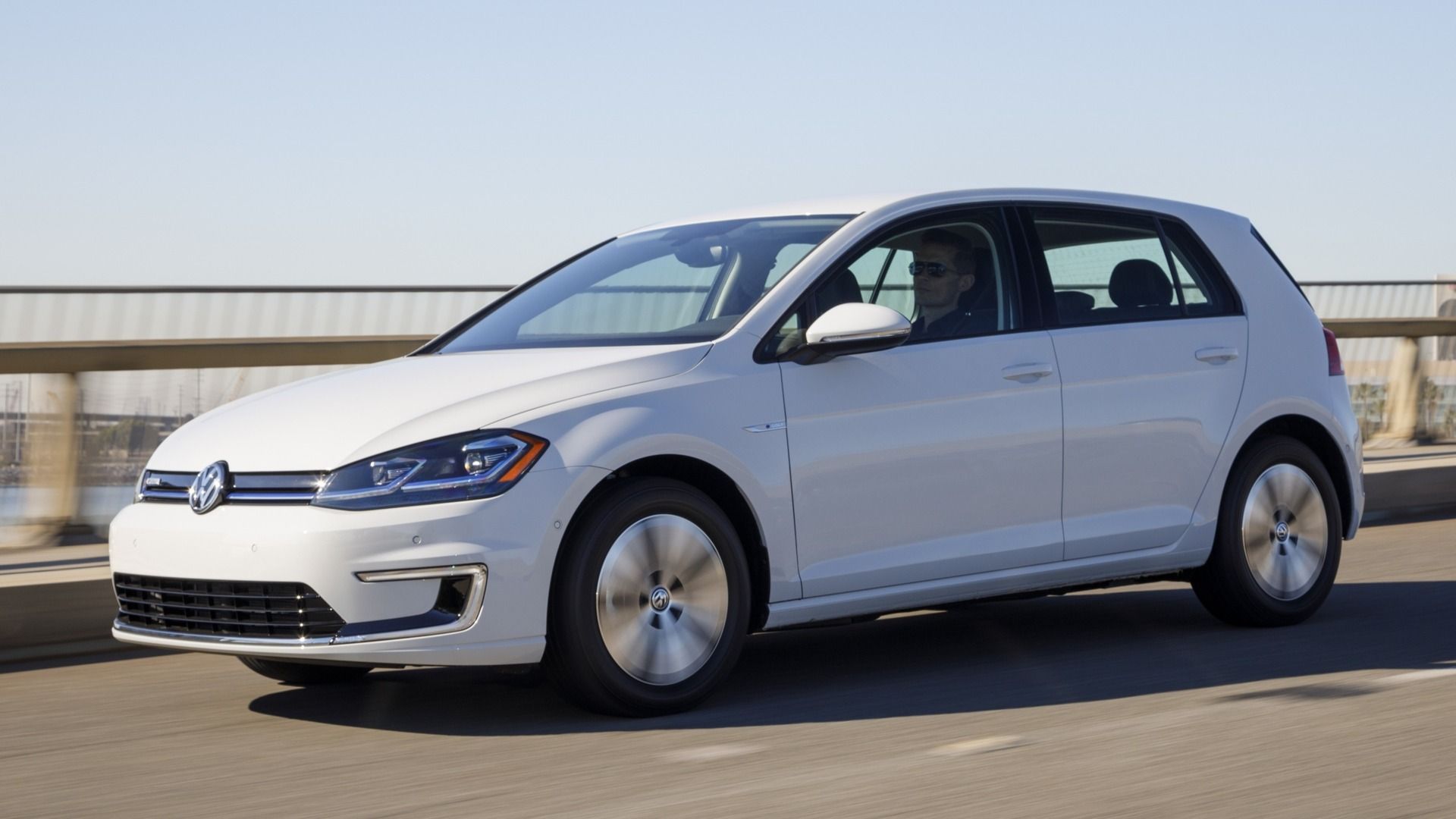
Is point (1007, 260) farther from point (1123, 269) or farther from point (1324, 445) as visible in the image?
point (1324, 445)

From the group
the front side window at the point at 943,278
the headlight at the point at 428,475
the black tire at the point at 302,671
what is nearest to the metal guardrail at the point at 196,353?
the black tire at the point at 302,671

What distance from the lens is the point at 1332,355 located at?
25.9 feet

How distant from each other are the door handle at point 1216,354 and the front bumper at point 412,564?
285cm

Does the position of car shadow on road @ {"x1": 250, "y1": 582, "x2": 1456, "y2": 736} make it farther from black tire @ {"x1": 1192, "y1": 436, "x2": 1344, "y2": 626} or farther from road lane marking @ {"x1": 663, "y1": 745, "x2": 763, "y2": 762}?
road lane marking @ {"x1": 663, "y1": 745, "x2": 763, "y2": 762}

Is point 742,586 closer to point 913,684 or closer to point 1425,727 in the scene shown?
point 913,684

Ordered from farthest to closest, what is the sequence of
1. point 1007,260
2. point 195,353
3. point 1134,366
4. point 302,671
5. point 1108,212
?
point 195,353
point 1108,212
point 1134,366
point 1007,260
point 302,671

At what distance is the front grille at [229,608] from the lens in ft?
17.9

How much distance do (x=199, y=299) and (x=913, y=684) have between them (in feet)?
23.2

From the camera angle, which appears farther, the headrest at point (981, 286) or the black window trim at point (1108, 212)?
the black window trim at point (1108, 212)

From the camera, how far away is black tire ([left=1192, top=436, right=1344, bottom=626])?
743 centimetres

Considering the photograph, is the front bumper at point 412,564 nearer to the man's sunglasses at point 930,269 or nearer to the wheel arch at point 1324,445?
the man's sunglasses at point 930,269

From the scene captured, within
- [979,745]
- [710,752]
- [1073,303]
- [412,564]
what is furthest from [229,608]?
[1073,303]

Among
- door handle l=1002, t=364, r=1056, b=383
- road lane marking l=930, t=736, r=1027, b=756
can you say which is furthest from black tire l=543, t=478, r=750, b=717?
door handle l=1002, t=364, r=1056, b=383

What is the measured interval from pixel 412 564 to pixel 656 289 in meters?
2.04
